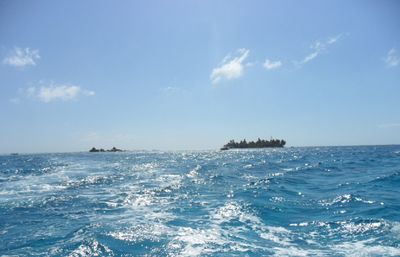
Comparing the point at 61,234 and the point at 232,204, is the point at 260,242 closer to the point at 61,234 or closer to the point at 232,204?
the point at 232,204

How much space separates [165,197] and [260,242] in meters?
10.8

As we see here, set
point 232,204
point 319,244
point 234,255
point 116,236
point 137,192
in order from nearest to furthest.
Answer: point 234,255, point 319,244, point 116,236, point 232,204, point 137,192

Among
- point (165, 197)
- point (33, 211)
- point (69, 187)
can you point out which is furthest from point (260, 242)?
point (69, 187)

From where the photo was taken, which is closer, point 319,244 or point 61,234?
point 319,244

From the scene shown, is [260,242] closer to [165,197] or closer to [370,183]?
[165,197]

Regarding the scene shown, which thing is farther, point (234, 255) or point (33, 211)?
point (33, 211)

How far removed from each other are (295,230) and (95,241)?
863 centimetres

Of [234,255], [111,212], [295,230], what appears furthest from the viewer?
[111,212]

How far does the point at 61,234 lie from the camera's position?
514 inches

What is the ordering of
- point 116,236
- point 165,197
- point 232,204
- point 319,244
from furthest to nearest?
point 165,197 → point 232,204 → point 116,236 → point 319,244

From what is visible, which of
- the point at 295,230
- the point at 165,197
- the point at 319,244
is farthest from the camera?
the point at 165,197

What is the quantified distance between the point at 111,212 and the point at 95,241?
218 inches

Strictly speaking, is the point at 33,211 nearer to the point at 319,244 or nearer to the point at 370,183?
the point at 319,244

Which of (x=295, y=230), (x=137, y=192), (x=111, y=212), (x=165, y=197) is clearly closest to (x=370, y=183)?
(x=295, y=230)
